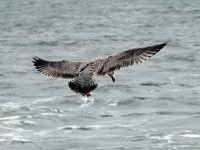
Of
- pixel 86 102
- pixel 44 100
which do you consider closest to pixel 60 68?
pixel 86 102

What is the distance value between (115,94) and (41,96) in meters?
4.00

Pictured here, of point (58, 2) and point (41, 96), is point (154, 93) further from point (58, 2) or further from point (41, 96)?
point (58, 2)

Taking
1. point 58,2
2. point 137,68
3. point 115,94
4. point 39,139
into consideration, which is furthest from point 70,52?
point 58,2

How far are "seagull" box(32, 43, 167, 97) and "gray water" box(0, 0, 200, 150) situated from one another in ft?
47.1

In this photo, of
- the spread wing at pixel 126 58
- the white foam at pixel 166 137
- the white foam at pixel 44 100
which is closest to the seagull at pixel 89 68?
the spread wing at pixel 126 58

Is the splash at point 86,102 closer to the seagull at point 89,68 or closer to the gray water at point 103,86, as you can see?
the gray water at point 103,86

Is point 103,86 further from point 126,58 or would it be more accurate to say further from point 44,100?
point 126,58

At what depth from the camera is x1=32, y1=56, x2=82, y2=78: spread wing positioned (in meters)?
14.3

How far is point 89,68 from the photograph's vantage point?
46.4ft

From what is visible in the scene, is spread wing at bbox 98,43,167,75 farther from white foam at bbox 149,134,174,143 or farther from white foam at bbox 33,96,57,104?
white foam at bbox 33,96,57,104

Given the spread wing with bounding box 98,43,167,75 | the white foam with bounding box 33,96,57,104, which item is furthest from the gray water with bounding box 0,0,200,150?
the spread wing with bounding box 98,43,167,75

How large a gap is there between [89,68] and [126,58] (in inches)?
32.3

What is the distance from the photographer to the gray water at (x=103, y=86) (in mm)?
30938

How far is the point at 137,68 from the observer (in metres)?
47.0
